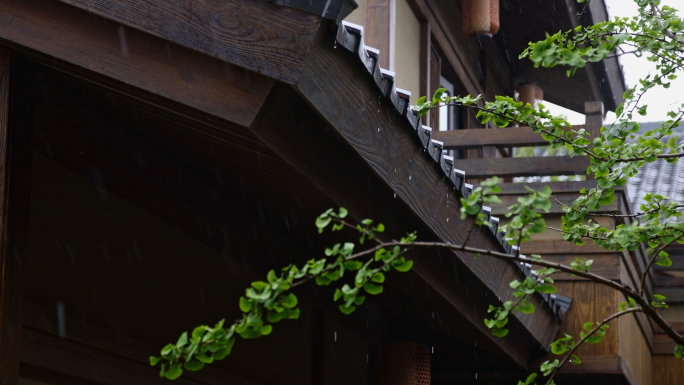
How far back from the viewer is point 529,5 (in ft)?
30.6

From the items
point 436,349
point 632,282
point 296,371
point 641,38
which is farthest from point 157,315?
point 632,282

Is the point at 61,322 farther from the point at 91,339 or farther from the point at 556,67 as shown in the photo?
the point at 556,67

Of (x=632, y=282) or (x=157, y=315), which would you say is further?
(x=632, y=282)

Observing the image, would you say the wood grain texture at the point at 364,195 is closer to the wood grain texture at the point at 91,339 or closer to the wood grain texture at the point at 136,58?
the wood grain texture at the point at 136,58

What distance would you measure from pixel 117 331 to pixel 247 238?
2.93 ft

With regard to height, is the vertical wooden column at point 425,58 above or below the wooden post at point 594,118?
above

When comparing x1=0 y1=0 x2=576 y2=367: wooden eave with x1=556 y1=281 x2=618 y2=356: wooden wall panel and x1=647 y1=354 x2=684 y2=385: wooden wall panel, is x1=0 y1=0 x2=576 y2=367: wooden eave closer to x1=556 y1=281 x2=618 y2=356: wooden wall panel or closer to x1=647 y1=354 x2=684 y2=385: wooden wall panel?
x1=556 y1=281 x2=618 y2=356: wooden wall panel

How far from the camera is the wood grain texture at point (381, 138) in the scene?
2.52m

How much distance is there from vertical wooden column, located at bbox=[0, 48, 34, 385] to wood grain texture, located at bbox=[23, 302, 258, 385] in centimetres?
49

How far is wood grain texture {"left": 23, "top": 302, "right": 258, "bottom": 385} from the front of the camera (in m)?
3.17

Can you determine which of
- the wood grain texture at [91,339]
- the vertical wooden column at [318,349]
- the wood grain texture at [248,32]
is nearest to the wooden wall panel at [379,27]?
the vertical wooden column at [318,349]

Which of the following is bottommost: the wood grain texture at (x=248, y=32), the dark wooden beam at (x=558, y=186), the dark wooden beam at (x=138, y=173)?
the wood grain texture at (x=248, y=32)

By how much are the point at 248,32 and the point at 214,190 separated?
1.77m

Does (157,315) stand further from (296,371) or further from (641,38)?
(641,38)
